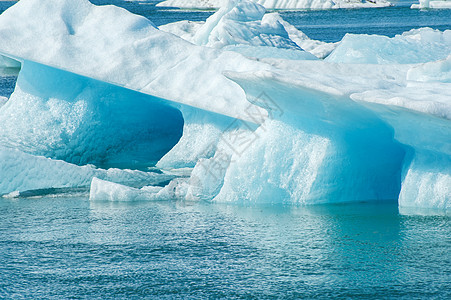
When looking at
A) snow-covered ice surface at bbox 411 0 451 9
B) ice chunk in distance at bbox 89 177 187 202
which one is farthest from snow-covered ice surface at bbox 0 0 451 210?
snow-covered ice surface at bbox 411 0 451 9

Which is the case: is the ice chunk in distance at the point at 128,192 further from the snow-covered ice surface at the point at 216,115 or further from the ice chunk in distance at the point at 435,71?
the ice chunk in distance at the point at 435,71

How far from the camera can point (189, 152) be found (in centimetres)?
870

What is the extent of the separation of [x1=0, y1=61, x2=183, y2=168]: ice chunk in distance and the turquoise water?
7.54ft

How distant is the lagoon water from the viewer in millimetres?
4586

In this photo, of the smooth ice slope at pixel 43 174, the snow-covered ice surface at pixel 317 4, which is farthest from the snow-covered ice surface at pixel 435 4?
the smooth ice slope at pixel 43 174

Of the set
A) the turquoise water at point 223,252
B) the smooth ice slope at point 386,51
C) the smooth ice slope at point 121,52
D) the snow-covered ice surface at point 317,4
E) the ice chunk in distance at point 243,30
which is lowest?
the turquoise water at point 223,252

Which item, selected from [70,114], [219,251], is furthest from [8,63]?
[219,251]

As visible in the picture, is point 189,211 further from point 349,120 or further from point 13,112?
point 13,112

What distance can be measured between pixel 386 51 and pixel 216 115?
4230 millimetres

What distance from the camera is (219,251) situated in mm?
5340

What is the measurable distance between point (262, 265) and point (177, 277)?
64cm

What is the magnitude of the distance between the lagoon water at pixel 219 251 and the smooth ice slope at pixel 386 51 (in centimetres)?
492

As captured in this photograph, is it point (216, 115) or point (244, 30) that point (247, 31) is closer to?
point (244, 30)

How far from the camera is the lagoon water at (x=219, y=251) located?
4.59 m
